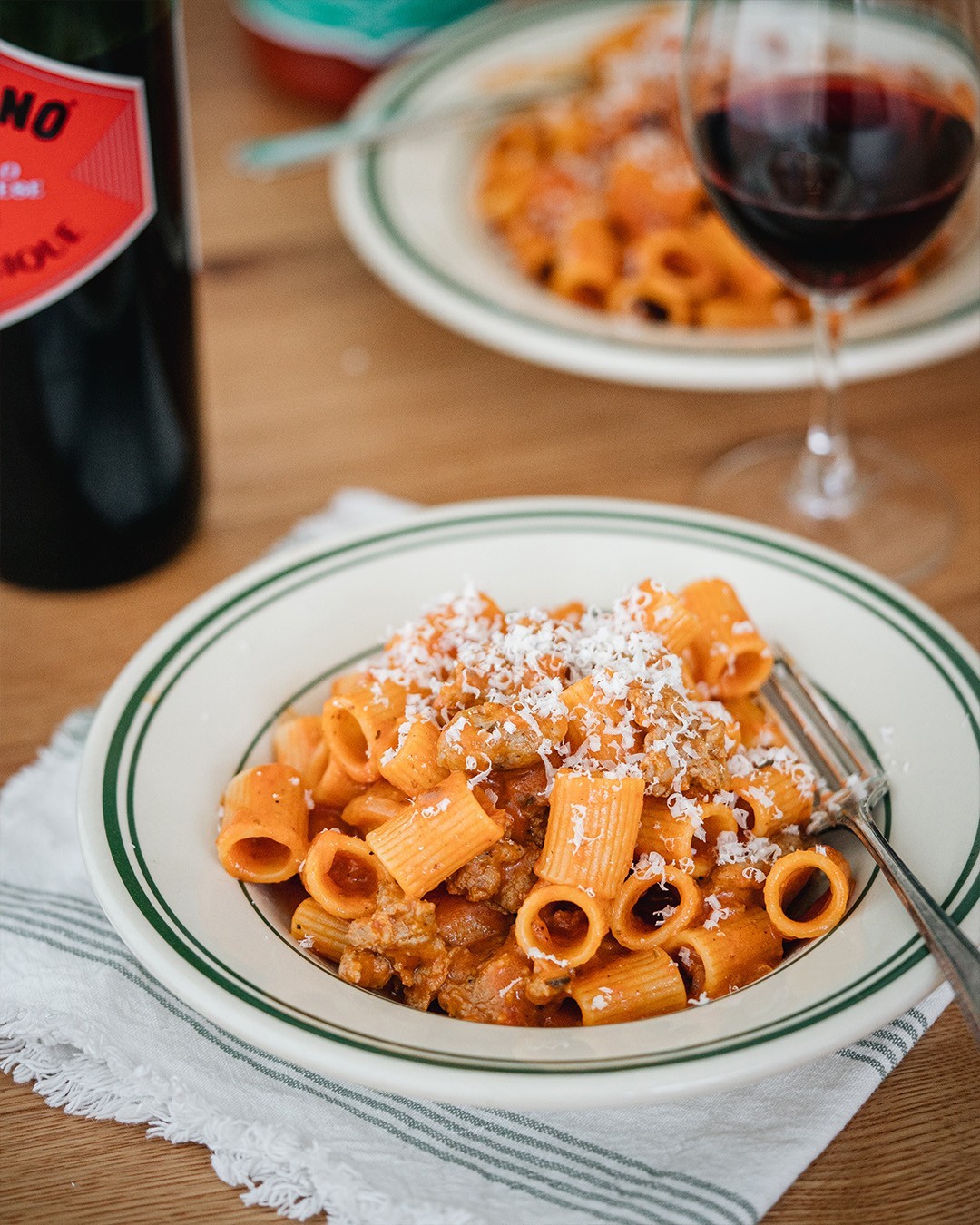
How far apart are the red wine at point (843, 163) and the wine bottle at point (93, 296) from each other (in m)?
0.48

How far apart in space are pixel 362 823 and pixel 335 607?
0.24 m

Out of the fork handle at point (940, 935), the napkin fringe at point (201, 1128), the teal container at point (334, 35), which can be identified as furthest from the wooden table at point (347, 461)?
the teal container at point (334, 35)

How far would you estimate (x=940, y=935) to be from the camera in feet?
2.63

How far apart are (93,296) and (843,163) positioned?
622 mm

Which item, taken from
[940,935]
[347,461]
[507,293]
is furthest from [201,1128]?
[507,293]

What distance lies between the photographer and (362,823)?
0.97 metres

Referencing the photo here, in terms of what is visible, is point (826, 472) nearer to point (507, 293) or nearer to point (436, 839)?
point (507, 293)

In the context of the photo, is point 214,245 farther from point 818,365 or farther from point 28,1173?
point 28,1173

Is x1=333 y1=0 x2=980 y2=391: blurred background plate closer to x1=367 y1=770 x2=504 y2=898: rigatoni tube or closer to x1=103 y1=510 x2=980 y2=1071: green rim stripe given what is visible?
x1=103 y1=510 x2=980 y2=1071: green rim stripe

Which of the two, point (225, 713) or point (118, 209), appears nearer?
point (225, 713)

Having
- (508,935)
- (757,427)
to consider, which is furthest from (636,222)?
(508,935)

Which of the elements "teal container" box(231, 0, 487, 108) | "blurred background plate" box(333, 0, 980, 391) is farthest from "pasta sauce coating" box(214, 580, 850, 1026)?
"teal container" box(231, 0, 487, 108)

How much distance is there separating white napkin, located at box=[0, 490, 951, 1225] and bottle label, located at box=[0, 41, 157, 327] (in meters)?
0.53

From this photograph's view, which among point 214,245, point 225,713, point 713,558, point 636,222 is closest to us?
point 225,713
